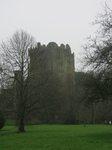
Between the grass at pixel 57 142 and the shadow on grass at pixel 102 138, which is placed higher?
the shadow on grass at pixel 102 138

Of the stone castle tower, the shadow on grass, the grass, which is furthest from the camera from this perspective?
the stone castle tower

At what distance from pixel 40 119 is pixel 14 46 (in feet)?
124

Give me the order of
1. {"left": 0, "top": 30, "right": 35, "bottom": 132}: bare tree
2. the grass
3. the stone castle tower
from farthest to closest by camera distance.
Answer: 1. the stone castle tower
2. {"left": 0, "top": 30, "right": 35, "bottom": 132}: bare tree
3. the grass

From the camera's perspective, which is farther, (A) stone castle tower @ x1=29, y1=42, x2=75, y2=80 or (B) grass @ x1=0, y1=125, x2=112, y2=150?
(A) stone castle tower @ x1=29, y1=42, x2=75, y2=80

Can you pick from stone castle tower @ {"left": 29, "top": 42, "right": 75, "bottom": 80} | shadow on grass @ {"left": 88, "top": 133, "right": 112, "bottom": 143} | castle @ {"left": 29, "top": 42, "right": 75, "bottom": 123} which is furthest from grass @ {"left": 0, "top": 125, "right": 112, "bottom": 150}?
stone castle tower @ {"left": 29, "top": 42, "right": 75, "bottom": 80}

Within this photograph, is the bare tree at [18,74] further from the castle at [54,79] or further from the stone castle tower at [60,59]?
the stone castle tower at [60,59]

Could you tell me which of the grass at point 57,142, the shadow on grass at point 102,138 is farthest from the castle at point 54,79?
the shadow on grass at point 102,138

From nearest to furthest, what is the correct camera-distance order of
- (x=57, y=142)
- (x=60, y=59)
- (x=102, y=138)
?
(x=57, y=142) → (x=102, y=138) → (x=60, y=59)

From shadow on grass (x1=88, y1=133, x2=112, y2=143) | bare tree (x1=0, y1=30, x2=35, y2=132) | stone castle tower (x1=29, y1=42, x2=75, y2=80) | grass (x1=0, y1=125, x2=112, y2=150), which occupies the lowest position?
grass (x1=0, y1=125, x2=112, y2=150)

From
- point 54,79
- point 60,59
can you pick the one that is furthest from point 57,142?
point 60,59

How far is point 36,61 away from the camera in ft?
99.2

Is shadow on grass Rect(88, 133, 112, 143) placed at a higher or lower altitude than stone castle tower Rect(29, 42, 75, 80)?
lower

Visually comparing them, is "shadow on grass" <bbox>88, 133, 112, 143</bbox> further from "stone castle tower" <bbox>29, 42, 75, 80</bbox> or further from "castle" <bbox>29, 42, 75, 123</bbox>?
"stone castle tower" <bbox>29, 42, 75, 80</bbox>

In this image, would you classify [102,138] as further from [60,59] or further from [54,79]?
[60,59]
